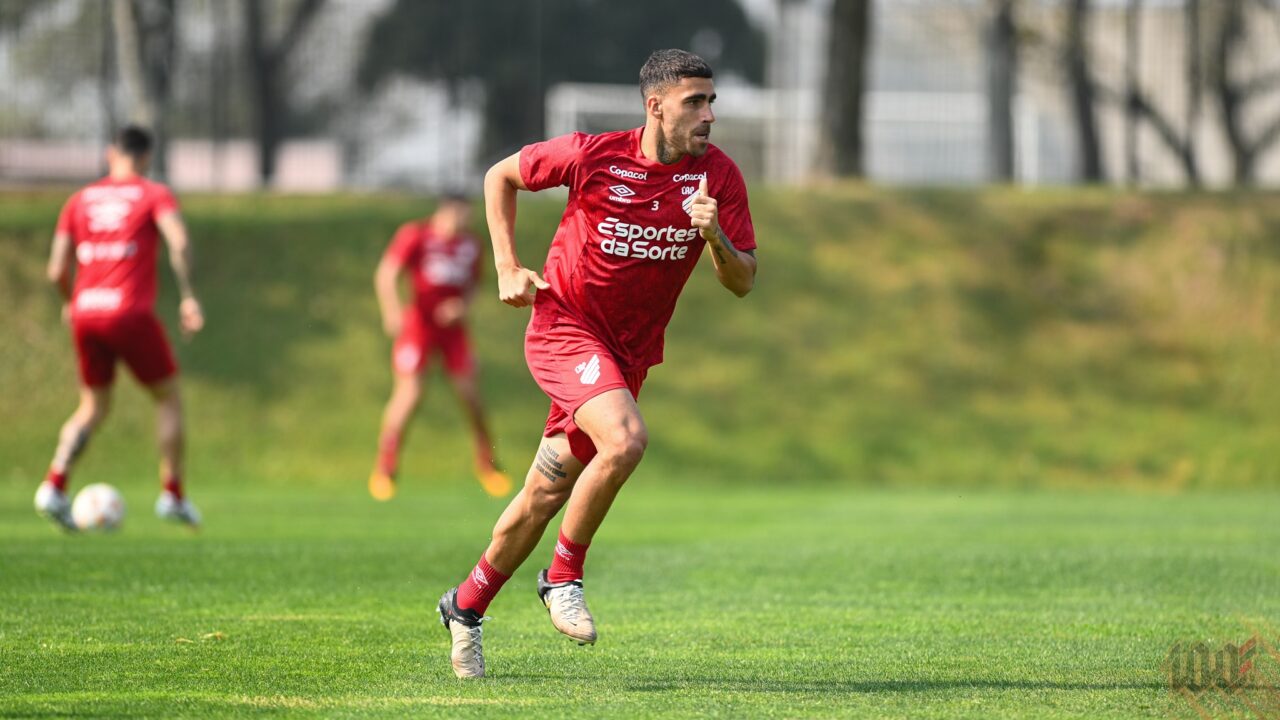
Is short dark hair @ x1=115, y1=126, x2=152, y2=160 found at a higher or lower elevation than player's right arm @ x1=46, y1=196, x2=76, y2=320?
higher

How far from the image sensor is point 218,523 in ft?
44.2

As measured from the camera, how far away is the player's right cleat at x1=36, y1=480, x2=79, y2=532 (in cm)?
1178

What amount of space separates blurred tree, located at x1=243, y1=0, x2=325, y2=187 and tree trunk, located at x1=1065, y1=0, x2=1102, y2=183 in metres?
12.0

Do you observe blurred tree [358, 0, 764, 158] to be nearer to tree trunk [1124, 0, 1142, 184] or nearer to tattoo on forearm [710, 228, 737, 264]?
tree trunk [1124, 0, 1142, 184]

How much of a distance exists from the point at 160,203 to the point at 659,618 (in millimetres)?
5853

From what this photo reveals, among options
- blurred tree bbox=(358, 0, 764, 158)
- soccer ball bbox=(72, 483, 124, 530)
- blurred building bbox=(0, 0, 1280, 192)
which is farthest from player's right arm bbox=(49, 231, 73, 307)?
blurred tree bbox=(358, 0, 764, 158)

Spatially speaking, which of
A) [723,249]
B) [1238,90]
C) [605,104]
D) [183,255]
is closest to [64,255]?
[183,255]

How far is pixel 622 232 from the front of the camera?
21.6ft

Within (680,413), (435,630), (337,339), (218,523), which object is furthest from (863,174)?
(435,630)

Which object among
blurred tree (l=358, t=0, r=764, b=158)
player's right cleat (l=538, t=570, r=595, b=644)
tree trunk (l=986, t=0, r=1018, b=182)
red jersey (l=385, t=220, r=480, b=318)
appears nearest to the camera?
player's right cleat (l=538, t=570, r=595, b=644)

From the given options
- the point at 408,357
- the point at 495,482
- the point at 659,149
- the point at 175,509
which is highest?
the point at 659,149

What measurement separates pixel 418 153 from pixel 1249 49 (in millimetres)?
14632

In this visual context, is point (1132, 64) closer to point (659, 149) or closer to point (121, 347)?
point (121, 347)

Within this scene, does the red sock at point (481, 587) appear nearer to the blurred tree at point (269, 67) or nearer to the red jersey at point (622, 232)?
the red jersey at point (622, 232)
